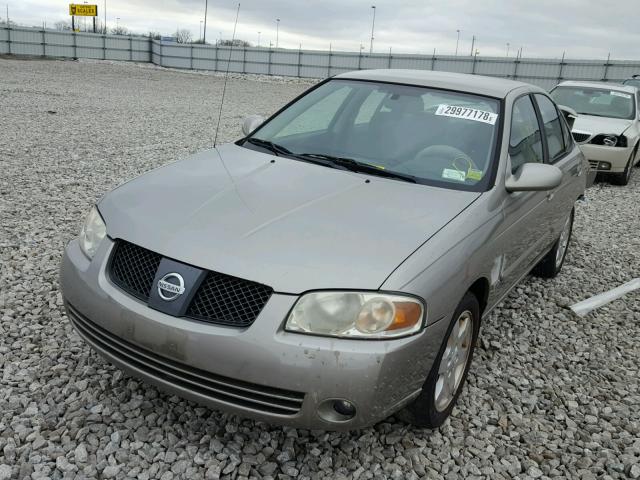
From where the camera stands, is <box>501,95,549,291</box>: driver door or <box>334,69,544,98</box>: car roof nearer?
<box>501,95,549,291</box>: driver door

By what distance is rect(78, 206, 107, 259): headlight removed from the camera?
270cm

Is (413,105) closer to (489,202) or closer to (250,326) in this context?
(489,202)

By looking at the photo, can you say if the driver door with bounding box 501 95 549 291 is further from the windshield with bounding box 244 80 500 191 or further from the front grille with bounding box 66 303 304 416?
the front grille with bounding box 66 303 304 416

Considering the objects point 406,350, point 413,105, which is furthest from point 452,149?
point 406,350

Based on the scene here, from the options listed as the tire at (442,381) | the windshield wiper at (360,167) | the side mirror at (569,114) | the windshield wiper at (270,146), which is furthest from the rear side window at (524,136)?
the side mirror at (569,114)

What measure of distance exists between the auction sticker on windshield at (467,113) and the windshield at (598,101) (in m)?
7.48

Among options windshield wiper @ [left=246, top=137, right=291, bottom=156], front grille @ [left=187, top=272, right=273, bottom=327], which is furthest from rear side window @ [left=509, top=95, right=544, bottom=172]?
front grille @ [left=187, top=272, right=273, bottom=327]

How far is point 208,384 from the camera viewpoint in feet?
7.39

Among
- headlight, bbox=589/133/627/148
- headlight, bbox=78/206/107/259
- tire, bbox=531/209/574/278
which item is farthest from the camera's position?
headlight, bbox=589/133/627/148

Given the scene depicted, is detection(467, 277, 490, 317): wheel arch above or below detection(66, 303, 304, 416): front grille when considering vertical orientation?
above

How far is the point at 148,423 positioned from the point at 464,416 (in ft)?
5.16

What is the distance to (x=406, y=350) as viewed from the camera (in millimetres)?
2203

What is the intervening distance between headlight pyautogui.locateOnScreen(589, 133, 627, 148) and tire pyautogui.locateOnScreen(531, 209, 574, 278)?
4678 mm

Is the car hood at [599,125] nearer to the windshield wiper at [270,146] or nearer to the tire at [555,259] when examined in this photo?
the tire at [555,259]
